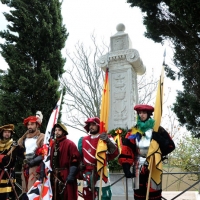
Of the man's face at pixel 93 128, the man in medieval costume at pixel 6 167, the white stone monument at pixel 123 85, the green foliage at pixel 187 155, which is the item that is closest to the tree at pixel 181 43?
the white stone monument at pixel 123 85

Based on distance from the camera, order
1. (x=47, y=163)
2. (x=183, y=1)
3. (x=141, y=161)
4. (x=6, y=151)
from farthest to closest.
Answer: (x=183, y=1), (x=6, y=151), (x=47, y=163), (x=141, y=161)

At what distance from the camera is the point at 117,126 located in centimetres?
696

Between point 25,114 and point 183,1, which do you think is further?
point 25,114

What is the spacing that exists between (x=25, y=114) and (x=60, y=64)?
84.5 inches

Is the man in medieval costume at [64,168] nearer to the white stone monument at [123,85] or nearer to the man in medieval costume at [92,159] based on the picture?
the man in medieval costume at [92,159]

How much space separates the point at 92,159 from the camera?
4047 millimetres

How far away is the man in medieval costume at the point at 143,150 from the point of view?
3.40 meters

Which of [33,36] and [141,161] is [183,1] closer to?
[141,161]

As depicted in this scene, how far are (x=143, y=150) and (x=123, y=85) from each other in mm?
3719

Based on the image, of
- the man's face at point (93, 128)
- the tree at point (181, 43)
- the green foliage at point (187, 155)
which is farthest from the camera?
the green foliage at point (187, 155)

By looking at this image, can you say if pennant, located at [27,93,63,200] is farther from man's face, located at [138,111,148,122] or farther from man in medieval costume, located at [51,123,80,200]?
man's face, located at [138,111,148,122]

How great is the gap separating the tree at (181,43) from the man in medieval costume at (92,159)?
10.0 feet

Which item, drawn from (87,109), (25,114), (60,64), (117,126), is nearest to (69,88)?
(87,109)

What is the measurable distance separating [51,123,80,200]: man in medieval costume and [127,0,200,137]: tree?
135 inches
